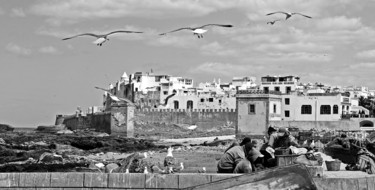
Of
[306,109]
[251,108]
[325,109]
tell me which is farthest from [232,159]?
[325,109]

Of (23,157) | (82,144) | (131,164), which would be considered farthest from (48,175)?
(82,144)

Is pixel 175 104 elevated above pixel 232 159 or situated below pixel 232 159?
above

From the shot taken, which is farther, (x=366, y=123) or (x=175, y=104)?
(x=175, y=104)

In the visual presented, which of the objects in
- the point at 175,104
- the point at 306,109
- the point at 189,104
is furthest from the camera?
the point at 175,104

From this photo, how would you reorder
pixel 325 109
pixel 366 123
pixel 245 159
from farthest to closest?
pixel 325 109 < pixel 366 123 < pixel 245 159

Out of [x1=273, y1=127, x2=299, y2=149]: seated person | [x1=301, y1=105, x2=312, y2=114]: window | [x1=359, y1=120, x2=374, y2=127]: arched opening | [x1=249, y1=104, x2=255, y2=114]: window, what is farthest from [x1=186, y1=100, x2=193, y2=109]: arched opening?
[x1=273, y1=127, x2=299, y2=149]: seated person

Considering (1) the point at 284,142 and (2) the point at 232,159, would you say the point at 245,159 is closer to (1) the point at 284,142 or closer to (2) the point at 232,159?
(2) the point at 232,159

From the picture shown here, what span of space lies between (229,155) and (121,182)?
193 cm

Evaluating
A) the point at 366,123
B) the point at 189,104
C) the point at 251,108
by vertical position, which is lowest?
the point at 366,123

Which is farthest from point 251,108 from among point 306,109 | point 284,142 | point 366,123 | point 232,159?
point 232,159

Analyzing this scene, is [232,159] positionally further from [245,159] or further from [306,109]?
[306,109]

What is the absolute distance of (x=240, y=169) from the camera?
1048 cm

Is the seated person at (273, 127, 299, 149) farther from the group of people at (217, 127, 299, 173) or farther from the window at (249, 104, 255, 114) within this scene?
the window at (249, 104, 255, 114)

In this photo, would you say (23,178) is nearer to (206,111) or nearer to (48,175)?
(48,175)
